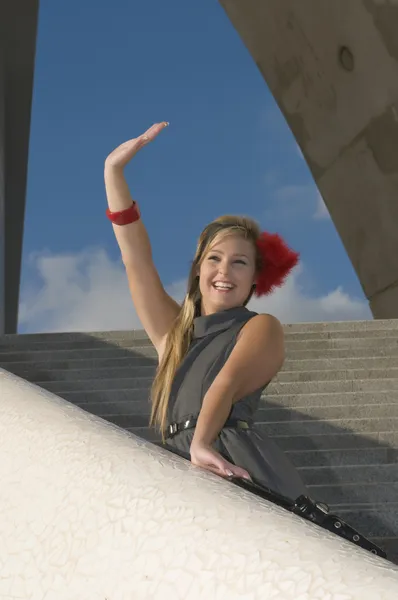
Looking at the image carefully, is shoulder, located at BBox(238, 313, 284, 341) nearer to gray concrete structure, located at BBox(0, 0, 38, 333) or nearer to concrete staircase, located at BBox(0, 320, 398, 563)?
concrete staircase, located at BBox(0, 320, 398, 563)

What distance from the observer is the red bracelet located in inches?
76.9

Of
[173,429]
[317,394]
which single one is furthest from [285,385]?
[173,429]

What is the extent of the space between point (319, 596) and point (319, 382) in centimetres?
502

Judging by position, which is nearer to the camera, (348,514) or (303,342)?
(348,514)

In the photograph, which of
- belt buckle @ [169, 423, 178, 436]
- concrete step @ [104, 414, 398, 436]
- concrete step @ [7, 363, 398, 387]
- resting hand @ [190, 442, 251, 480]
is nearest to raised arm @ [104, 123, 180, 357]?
belt buckle @ [169, 423, 178, 436]

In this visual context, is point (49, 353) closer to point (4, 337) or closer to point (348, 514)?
point (4, 337)

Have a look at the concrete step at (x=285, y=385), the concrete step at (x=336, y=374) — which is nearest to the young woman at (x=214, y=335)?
the concrete step at (x=285, y=385)

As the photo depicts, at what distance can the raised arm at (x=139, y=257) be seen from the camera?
75.0 inches

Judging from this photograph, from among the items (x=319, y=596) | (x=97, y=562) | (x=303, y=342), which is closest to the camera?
(x=319, y=596)

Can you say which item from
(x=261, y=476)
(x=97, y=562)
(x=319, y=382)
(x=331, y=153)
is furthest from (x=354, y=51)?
(x=97, y=562)

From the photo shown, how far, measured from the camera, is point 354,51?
10.9 meters

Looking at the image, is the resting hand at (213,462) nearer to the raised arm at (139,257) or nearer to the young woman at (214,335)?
the young woman at (214,335)

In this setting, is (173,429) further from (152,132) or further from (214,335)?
(152,132)

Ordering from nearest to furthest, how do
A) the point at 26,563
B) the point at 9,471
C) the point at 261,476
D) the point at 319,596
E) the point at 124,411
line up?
the point at 319,596
the point at 26,563
the point at 9,471
the point at 261,476
the point at 124,411
